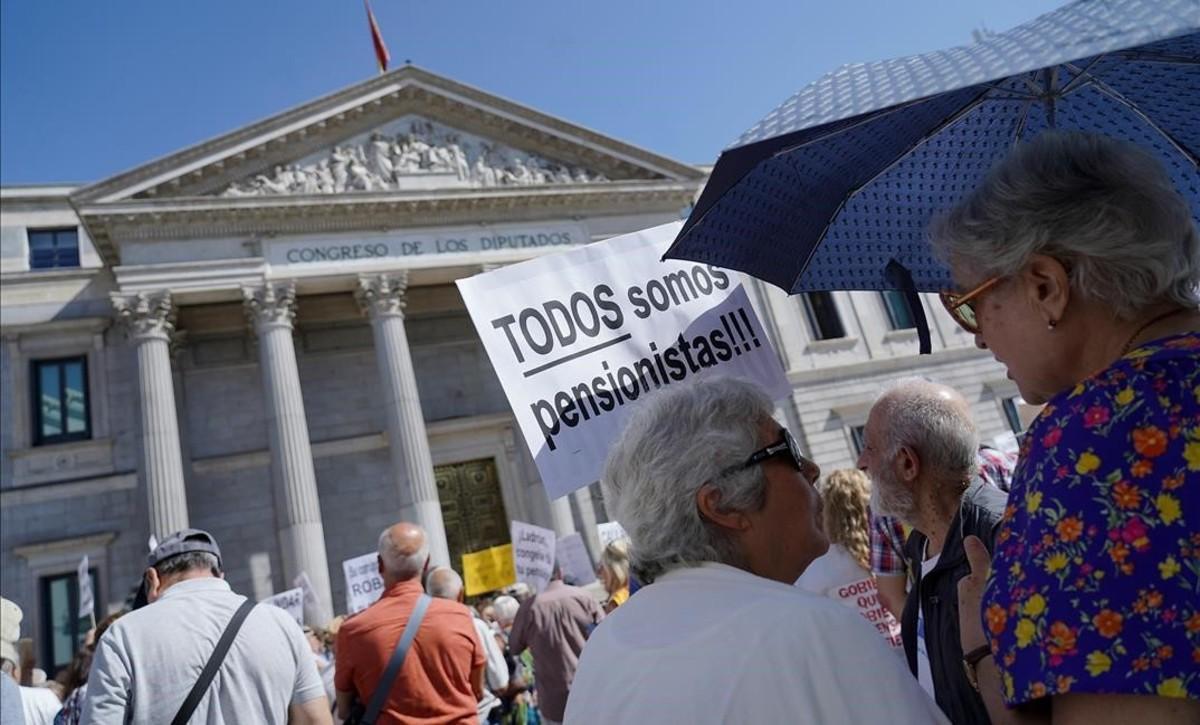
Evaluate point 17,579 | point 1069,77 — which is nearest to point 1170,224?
point 1069,77

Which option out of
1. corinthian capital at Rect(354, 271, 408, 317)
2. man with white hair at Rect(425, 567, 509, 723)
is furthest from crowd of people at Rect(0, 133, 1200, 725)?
corinthian capital at Rect(354, 271, 408, 317)

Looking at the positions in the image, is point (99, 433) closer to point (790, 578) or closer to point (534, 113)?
point (534, 113)

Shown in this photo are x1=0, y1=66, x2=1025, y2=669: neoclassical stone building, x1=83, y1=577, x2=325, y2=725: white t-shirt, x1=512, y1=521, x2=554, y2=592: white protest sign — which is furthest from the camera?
x1=0, y1=66, x2=1025, y2=669: neoclassical stone building

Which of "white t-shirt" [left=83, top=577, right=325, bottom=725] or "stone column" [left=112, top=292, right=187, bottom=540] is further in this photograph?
"stone column" [left=112, top=292, right=187, bottom=540]

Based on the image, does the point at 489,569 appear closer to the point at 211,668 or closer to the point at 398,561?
the point at 398,561

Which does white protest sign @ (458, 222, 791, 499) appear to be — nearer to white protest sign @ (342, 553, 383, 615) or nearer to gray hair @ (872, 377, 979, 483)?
gray hair @ (872, 377, 979, 483)

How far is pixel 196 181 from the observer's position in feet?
62.7

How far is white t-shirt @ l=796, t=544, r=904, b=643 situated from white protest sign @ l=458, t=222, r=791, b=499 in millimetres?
827

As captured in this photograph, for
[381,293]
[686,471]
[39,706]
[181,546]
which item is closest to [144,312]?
[381,293]

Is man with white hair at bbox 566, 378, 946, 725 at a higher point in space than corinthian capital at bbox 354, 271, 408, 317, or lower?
lower

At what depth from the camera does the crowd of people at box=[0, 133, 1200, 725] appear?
1083mm

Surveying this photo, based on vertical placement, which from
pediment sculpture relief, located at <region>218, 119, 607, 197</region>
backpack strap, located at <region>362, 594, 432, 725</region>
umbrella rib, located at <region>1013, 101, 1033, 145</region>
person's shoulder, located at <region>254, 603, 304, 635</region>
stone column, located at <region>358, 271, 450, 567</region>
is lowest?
backpack strap, located at <region>362, 594, 432, 725</region>

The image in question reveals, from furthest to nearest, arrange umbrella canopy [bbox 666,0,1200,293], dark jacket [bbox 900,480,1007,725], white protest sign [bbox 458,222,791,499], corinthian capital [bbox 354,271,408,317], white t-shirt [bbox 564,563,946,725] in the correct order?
1. corinthian capital [bbox 354,271,408,317]
2. white protest sign [bbox 458,222,791,499]
3. dark jacket [bbox 900,480,1007,725]
4. umbrella canopy [bbox 666,0,1200,293]
5. white t-shirt [bbox 564,563,946,725]

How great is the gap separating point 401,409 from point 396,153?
7.20m
